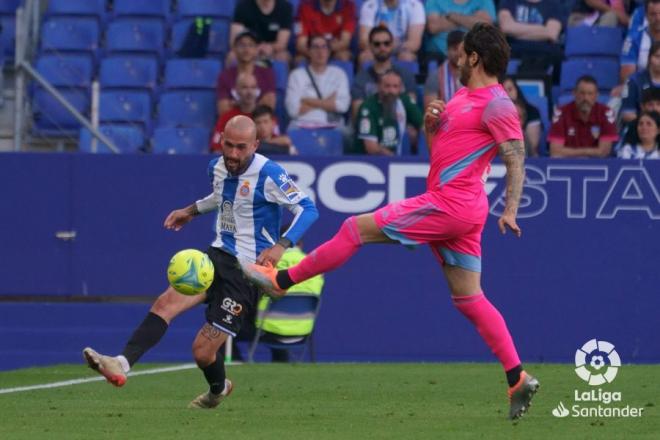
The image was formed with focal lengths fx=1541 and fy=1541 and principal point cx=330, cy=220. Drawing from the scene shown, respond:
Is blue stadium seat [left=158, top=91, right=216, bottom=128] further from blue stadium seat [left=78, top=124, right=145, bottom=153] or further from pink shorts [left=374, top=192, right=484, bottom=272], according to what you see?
pink shorts [left=374, top=192, right=484, bottom=272]

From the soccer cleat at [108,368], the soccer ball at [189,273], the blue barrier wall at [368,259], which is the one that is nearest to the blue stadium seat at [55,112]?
the blue barrier wall at [368,259]

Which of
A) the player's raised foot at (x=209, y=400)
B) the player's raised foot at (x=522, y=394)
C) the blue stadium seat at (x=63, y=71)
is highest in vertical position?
the blue stadium seat at (x=63, y=71)

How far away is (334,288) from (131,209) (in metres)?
2.17

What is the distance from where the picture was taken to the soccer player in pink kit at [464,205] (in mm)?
8453

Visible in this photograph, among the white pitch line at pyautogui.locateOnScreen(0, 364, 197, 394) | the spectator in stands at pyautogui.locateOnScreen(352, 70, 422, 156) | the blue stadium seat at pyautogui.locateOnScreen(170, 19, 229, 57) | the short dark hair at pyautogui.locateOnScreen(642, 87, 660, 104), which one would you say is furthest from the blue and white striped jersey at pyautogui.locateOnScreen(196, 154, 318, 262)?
the blue stadium seat at pyautogui.locateOnScreen(170, 19, 229, 57)

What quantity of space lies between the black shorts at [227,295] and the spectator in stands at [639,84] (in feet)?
24.6

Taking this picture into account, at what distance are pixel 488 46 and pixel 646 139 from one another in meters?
7.18

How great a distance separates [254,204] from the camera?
955cm

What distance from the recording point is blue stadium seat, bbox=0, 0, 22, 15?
18781 millimetres

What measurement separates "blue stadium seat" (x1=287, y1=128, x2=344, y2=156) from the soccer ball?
6980mm

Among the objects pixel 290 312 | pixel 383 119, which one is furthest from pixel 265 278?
pixel 383 119

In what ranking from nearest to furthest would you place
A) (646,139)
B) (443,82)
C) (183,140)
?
1. (646,139)
2. (443,82)
3. (183,140)

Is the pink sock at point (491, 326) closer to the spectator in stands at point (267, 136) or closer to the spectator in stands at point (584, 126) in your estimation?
the spectator in stands at point (267, 136)

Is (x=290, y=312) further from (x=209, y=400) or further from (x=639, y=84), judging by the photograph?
(x=639, y=84)
